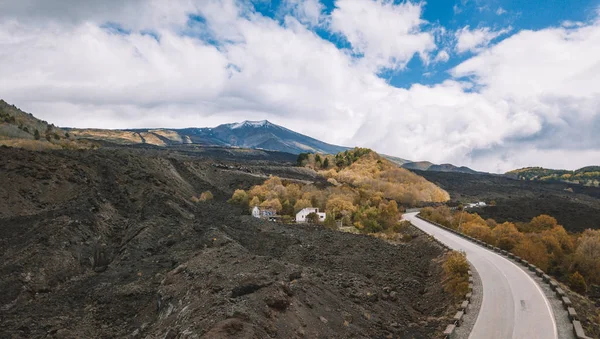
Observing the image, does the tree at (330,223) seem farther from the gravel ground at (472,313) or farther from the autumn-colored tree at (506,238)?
the gravel ground at (472,313)

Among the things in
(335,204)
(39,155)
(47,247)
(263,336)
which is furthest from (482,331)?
(39,155)

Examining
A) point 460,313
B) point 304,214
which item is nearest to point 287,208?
point 304,214

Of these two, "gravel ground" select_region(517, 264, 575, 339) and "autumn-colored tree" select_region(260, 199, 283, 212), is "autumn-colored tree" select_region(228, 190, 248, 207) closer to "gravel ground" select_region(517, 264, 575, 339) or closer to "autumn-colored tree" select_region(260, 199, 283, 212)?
"autumn-colored tree" select_region(260, 199, 283, 212)

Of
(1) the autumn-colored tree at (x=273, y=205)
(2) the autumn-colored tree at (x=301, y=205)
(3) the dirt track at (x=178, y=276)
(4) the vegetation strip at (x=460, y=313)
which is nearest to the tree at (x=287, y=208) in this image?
(1) the autumn-colored tree at (x=273, y=205)

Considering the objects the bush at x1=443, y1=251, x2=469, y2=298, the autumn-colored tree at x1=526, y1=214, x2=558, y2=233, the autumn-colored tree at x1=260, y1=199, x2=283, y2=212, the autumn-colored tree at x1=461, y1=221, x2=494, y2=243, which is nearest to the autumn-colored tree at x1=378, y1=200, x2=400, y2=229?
the autumn-colored tree at x1=461, y1=221, x2=494, y2=243

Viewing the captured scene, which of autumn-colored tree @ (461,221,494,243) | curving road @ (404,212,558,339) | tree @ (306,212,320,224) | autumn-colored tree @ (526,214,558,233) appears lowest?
tree @ (306,212,320,224)

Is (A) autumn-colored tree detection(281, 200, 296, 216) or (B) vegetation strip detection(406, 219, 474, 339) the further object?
→ (A) autumn-colored tree detection(281, 200, 296, 216)
